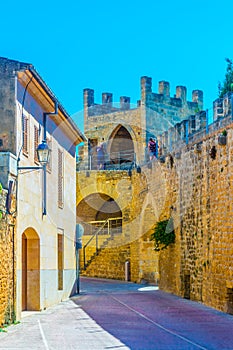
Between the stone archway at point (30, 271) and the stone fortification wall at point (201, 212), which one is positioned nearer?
the stone archway at point (30, 271)

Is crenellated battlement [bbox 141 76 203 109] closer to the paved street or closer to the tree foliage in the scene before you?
the tree foliage

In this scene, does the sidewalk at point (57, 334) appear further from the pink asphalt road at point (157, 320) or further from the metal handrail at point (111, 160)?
the metal handrail at point (111, 160)

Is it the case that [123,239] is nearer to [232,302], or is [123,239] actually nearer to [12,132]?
[232,302]

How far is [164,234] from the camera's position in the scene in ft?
77.5

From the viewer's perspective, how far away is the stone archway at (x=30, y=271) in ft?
55.2

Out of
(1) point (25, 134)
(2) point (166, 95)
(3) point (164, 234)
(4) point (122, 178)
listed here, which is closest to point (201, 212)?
(3) point (164, 234)

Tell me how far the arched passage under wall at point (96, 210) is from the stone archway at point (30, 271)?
1899 centimetres

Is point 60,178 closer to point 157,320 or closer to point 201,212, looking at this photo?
point 201,212

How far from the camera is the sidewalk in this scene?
10.8 m

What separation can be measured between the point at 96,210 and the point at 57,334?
1034 inches

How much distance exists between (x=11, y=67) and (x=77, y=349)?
667cm

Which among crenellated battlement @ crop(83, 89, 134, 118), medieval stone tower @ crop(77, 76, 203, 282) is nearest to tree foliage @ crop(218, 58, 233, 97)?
medieval stone tower @ crop(77, 76, 203, 282)

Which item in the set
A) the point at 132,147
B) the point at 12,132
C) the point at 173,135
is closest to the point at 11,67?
the point at 12,132

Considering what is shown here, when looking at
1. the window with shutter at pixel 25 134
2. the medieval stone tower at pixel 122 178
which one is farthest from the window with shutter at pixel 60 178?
the medieval stone tower at pixel 122 178
